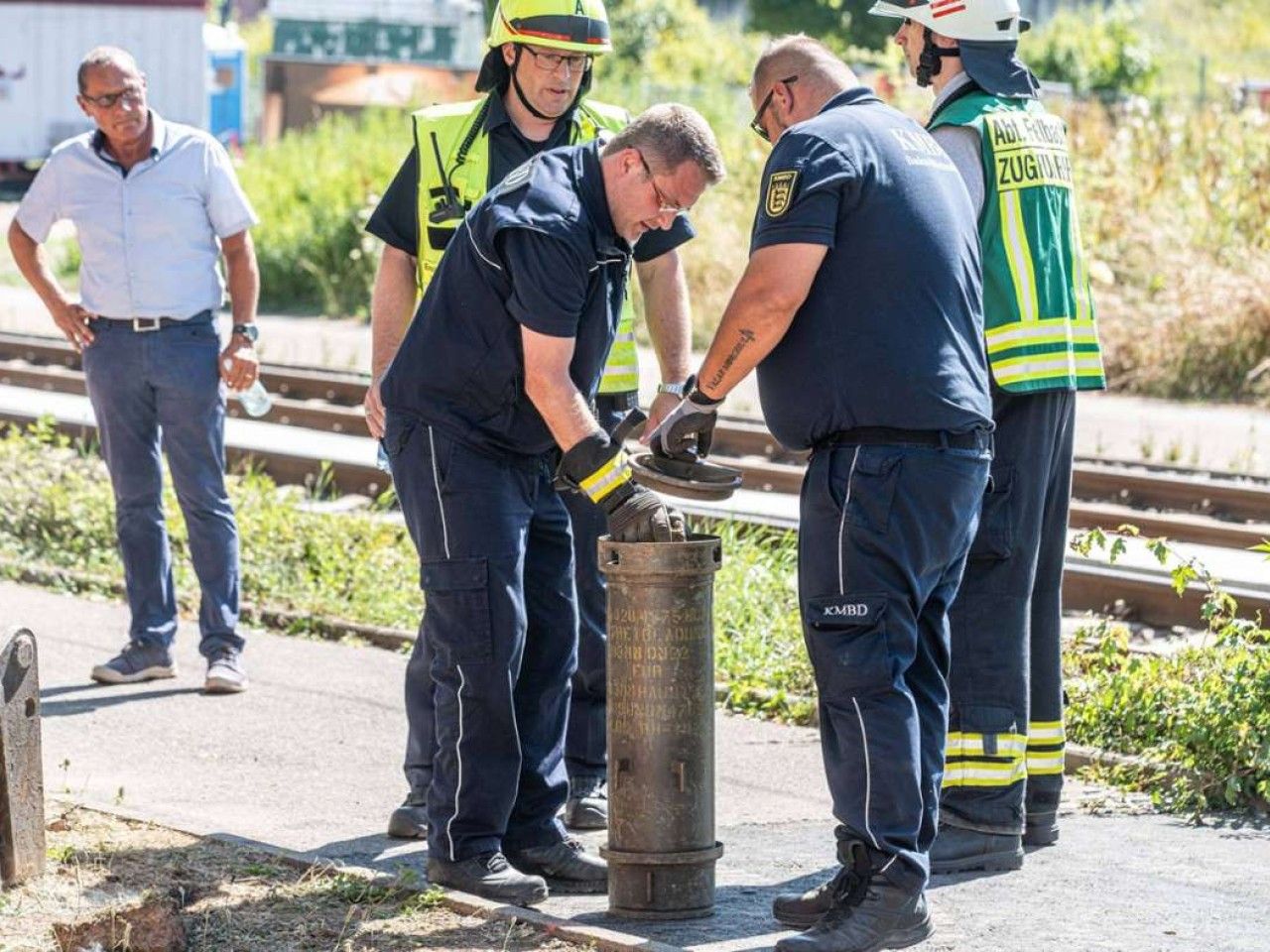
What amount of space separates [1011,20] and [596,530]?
1883 mm

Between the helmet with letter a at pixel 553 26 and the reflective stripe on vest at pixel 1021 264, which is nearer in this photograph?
the reflective stripe on vest at pixel 1021 264

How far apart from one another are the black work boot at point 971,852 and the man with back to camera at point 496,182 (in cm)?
98

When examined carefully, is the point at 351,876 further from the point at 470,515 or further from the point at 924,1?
the point at 924,1

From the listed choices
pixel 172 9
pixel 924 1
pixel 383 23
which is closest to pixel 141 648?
pixel 924 1

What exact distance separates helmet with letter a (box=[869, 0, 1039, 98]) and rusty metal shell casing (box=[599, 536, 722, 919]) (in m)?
1.58

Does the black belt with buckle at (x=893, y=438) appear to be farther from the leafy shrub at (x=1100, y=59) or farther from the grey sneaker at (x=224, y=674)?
the leafy shrub at (x=1100, y=59)

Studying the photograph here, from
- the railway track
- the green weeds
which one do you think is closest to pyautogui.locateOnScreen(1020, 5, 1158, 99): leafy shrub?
the railway track

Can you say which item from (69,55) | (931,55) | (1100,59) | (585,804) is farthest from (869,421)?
(1100,59)

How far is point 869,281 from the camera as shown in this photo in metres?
4.89

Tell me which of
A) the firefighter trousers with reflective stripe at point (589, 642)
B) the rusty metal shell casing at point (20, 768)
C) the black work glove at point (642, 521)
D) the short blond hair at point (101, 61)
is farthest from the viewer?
the short blond hair at point (101, 61)

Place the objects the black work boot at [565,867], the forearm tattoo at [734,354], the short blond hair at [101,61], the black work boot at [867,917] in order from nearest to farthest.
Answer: the black work boot at [867,917] → the forearm tattoo at [734,354] → the black work boot at [565,867] → the short blond hair at [101,61]

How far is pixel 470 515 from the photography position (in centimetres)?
525

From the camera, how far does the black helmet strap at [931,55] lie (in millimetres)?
5684

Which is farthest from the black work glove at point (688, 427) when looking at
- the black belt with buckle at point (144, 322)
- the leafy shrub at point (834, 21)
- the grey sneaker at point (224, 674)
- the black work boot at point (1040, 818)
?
the leafy shrub at point (834, 21)
